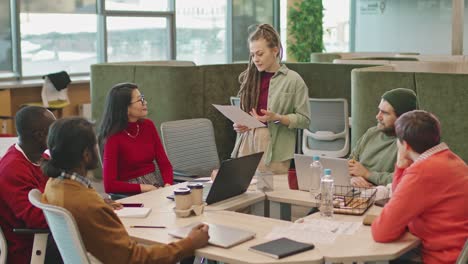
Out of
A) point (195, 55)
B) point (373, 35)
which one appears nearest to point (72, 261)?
point (195, 55)

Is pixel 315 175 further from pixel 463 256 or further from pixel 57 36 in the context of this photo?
pixel 57 36

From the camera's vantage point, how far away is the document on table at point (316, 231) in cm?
273

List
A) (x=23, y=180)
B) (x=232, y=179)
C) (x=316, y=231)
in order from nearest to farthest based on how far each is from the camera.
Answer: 1. (x=316, y=231)
2. (x=23, y=180)
3. (x=232, y=179)

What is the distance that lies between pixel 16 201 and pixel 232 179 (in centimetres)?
98

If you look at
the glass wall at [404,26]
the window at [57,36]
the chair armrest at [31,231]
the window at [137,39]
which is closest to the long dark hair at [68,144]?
the chair armrest at [31,231]

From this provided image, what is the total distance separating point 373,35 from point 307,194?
32.0 feet

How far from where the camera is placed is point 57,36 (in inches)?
336

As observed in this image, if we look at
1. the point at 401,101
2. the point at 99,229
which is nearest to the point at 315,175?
the point at 401,101

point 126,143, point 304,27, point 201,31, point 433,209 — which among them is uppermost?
point 304,27

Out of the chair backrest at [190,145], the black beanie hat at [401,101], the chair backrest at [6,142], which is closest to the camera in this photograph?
the black beanie hat at [401,101]

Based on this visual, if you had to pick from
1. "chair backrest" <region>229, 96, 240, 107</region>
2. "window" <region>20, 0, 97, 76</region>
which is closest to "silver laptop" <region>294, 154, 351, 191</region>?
"chair backrest" <region>229, 96, 240, 107</region>

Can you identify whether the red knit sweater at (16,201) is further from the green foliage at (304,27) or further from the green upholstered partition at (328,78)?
the green foliage at (304,27)

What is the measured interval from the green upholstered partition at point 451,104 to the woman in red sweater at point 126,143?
195 cm

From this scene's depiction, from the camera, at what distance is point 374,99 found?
5016 millimetres
